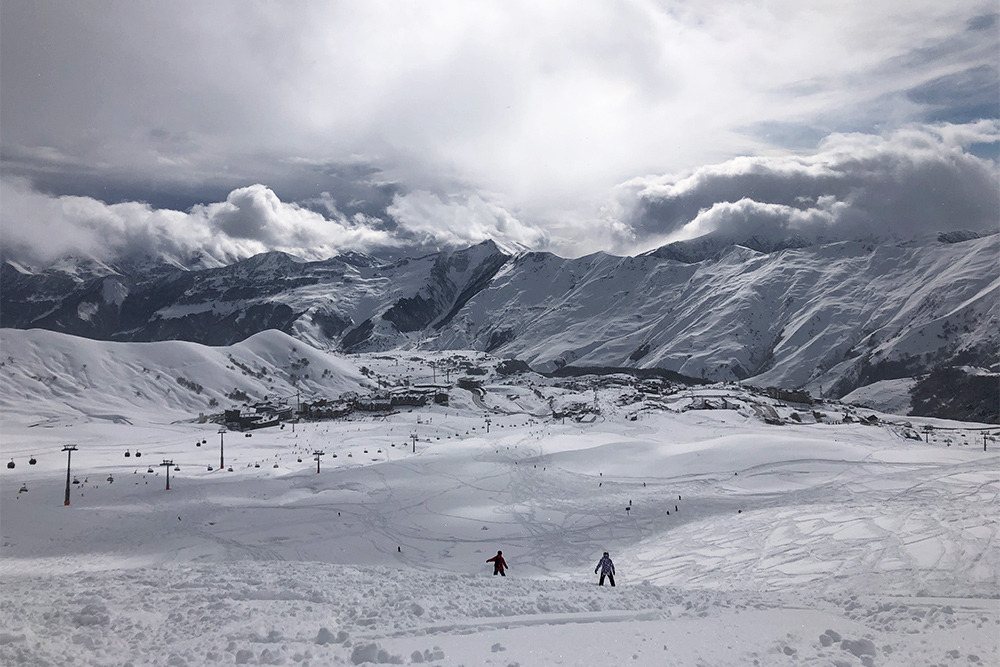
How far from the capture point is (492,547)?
32906mm

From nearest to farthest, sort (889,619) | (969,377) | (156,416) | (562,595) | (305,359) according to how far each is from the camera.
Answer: (889,619)
(562,595)
(156,416)
(305,359)
(969,377)

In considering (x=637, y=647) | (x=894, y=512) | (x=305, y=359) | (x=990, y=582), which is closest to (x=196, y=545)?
(x=637, y=647)

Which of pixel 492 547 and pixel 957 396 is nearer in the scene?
pixel 492 547

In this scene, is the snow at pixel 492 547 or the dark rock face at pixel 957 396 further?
the dark rock face at pixel 957 396

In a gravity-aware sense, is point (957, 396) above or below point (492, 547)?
above

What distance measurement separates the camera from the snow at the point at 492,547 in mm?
12578

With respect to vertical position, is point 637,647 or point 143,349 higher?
point 143,349

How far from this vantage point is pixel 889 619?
14336 mm

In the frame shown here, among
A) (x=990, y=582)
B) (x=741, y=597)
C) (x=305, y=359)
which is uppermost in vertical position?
(x=305, y=359)

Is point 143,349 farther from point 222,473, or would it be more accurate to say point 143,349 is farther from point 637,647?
point 637,647

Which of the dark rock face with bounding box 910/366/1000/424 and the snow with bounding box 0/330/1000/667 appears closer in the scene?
the snow with bounding box 0/330/1000/667

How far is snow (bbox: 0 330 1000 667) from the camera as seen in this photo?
12.6 meters

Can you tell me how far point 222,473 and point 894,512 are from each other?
47687 mm

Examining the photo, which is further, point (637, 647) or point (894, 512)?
point (894, 512)
